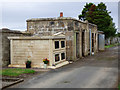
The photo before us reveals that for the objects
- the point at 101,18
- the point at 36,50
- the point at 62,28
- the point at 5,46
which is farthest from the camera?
the point at 101,18

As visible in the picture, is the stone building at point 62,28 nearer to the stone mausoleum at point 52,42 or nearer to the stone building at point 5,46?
the stone mausoleum at point 52,42

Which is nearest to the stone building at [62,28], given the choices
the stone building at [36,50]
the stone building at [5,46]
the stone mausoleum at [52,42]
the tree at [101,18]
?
the stone mausoleum at [52,42]

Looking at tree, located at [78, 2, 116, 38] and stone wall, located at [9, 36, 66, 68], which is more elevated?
tree, located at [78, 2, 116, 38]

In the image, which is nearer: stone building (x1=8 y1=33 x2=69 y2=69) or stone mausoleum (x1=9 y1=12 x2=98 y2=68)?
stone building (x1=8 y1=33 x2=69 y2=69)

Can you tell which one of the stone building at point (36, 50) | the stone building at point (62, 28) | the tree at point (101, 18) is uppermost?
the tree at point (101, 18)

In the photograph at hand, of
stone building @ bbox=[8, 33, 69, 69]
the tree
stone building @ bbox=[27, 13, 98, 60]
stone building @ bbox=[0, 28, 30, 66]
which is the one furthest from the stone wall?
the tree

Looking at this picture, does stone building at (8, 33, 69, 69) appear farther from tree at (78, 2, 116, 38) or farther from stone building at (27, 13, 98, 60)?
tree at (78, 2, 116, 38)

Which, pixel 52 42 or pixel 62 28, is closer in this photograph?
pixel 52 42

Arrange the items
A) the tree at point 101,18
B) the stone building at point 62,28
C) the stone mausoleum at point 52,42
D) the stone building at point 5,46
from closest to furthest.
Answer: the stone mausoleum at point 52,42 → the stone building at point 5,46 → the stone building at point 62,28 → the tree at point 101,18

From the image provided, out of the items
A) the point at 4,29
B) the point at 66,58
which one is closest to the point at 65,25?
the point at 66,58

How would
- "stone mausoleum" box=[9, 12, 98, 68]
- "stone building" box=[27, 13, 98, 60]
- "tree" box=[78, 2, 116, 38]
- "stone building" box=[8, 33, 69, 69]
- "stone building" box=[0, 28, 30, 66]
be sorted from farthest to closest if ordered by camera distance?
"tree" box=[78, 2, 116, 38]
"stone building" box=[27, 13, 98, 60]
"stone building" box=[0, 28, 30, 66]
"stone mausoleum" box=[9, 12, 98, 68]
"stone building" box=[8, 33, 69, 69]

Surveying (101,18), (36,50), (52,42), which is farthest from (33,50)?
(101,18)

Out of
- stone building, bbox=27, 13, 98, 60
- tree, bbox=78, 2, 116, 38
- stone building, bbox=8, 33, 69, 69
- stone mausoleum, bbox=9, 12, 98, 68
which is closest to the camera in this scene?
stone building, bbox=8, 33, 69, 69

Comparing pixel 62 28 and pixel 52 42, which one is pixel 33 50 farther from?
pixel 62 28
